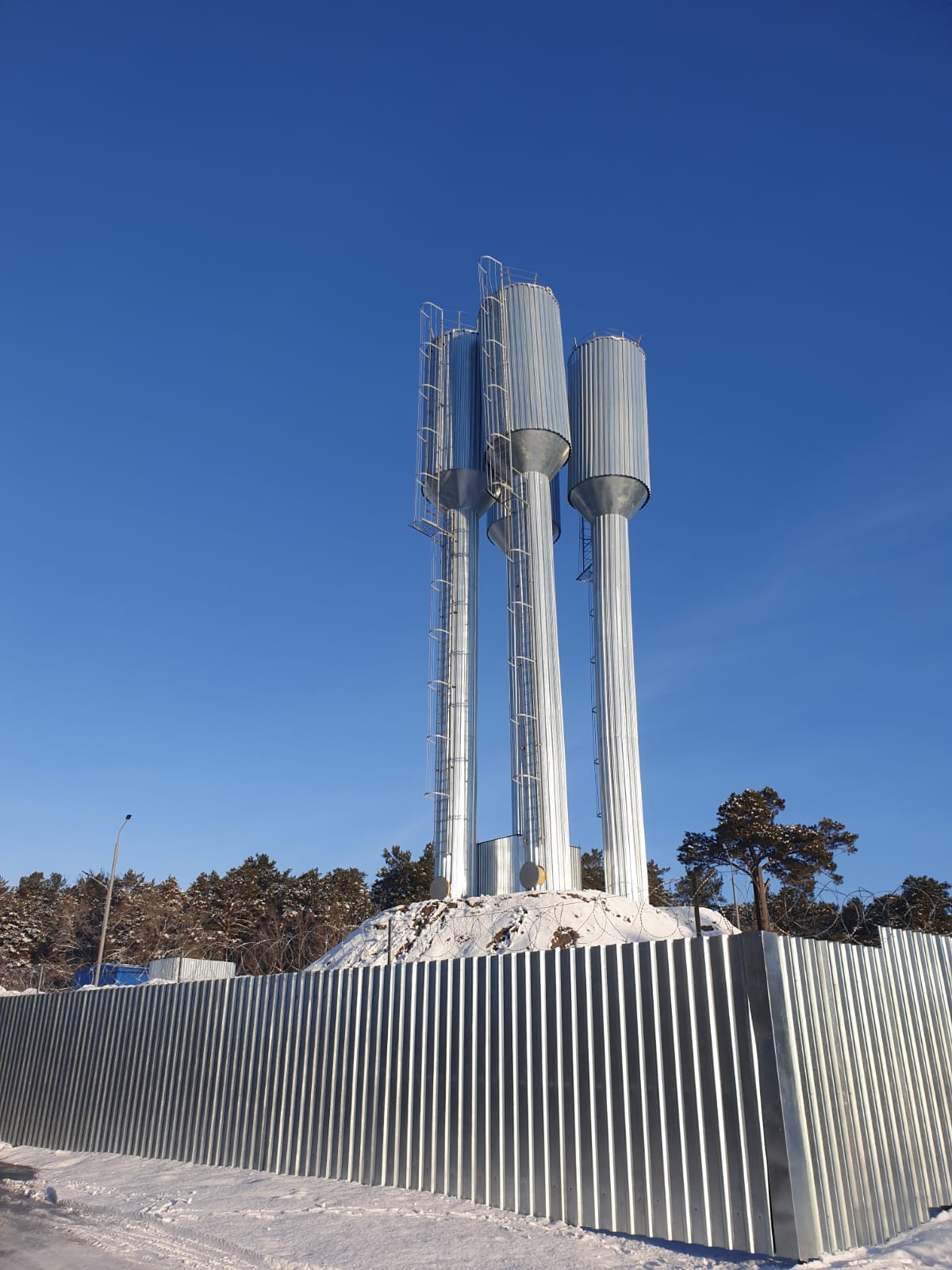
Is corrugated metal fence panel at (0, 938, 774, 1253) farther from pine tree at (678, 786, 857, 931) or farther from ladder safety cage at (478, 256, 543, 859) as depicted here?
pine tree at (678, 786, 857, 931)

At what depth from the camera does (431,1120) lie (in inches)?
520

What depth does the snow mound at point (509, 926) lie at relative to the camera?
34.6 meters

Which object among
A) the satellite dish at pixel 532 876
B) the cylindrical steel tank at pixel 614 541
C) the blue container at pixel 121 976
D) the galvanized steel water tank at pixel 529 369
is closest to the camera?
the satellite dish at pixel 532 876

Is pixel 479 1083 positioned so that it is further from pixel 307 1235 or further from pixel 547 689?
pixel 547 689

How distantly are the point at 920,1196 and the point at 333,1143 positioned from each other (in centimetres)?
796

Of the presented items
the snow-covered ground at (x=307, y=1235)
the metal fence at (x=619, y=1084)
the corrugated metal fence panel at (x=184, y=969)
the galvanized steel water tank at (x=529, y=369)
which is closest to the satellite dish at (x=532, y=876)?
the corrugated metal fence panel at (x=184, y=969)

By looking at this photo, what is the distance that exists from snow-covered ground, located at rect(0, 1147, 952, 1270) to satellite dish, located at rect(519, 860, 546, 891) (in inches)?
Result: 956

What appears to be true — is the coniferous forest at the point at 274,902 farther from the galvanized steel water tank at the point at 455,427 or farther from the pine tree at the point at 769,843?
the galvanized steel water tank at the point at 455,427

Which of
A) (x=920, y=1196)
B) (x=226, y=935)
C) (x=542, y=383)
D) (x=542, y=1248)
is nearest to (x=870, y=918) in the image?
(x=542, y=383)

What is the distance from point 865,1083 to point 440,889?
3094cm

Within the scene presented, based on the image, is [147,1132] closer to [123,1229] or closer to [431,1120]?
[123,1229]

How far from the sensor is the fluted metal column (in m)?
41.1

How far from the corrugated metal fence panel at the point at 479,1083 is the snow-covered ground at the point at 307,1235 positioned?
0.39 m

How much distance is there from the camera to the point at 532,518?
4388 cm
